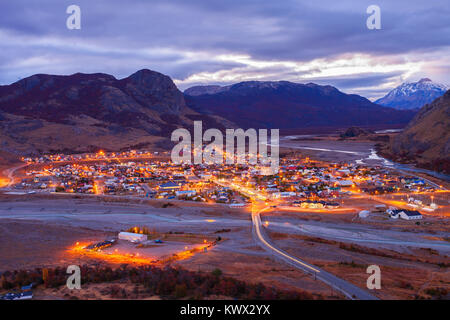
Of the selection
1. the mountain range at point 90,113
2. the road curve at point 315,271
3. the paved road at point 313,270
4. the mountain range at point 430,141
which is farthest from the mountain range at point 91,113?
the road curve at point 315,271

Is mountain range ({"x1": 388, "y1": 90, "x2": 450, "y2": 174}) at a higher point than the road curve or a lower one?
higher

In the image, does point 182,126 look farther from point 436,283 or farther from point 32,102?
point 436,283

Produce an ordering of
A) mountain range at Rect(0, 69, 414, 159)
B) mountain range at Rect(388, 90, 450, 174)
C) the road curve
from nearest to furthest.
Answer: the road curve → mountain range at Rect(388, 90, 450, 174) → mountain range at Rect(0, 69, 414, 159)

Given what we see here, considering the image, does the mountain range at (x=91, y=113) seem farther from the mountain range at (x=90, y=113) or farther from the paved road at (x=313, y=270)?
the paved road at (x=313, y=270)

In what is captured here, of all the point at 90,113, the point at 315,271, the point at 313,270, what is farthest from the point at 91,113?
the point at 315,271

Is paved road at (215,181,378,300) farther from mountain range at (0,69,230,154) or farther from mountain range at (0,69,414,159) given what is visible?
mountain range at (0,69,230,154)

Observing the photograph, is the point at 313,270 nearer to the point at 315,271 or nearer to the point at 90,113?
the point at 315,271

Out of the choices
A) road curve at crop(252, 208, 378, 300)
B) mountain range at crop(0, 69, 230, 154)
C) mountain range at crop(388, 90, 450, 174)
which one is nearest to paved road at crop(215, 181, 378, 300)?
road curve at crop(252, 208, 378, 300)

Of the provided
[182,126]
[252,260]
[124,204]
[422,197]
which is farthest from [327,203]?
[182,126]
